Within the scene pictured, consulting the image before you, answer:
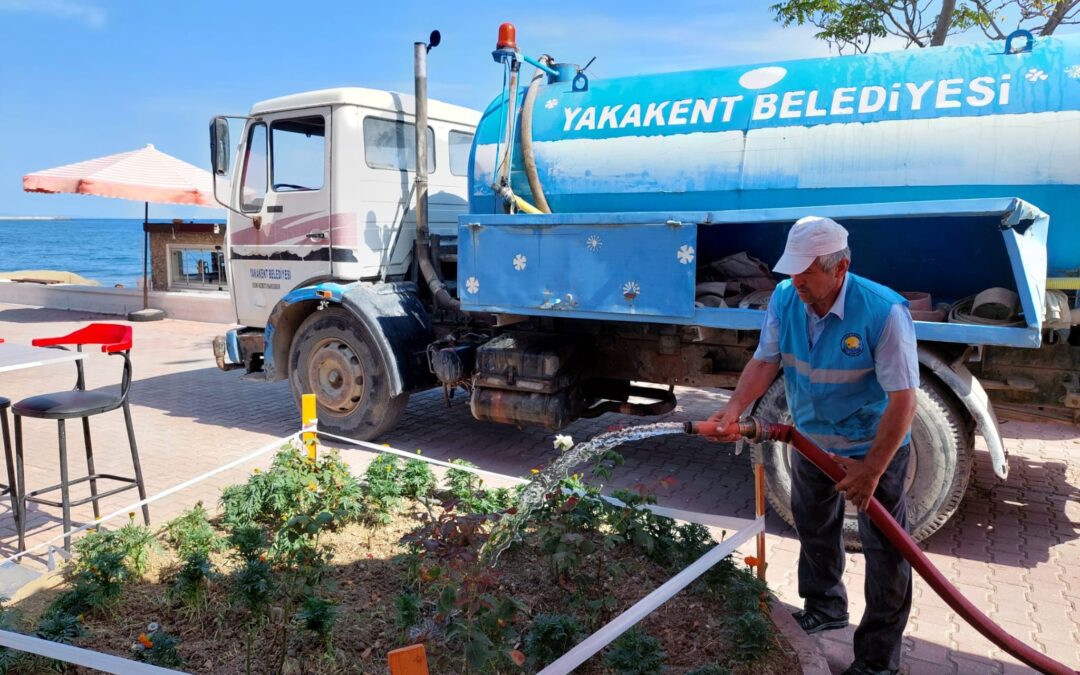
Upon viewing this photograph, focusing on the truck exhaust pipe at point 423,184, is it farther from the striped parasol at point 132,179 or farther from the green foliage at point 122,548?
the striped parasol at point 132,179

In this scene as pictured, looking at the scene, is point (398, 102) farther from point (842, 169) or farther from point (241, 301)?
point (842, 169)

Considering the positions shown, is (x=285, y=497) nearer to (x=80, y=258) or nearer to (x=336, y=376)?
(x=336, y=376)

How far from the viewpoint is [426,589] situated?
3439mm

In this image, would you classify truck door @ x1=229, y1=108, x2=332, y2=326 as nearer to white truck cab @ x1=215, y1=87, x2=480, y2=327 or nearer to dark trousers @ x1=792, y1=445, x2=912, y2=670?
white truck cab @ x1=215, y1=87, x2=480, y2=327

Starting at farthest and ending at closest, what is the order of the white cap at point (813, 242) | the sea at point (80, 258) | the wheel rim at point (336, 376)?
1. the sea at point (80, 258)
2. the wheel rim at point (336, 376)
3. the white cap at point (813, 242)

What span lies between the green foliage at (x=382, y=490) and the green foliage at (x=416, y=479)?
3 cm

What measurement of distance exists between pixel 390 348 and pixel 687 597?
365 cm

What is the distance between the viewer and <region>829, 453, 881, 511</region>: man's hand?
272 centimetres

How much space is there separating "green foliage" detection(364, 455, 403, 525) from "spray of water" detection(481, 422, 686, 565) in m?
0.90

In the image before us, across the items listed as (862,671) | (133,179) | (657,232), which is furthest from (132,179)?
(862,671)

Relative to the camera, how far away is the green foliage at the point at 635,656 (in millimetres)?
2664

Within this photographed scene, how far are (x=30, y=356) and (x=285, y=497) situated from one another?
5.27 feet

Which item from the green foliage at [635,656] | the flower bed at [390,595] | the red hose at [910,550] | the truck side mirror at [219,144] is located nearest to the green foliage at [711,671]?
the flower bed at [390,595]

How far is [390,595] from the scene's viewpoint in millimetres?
3492
